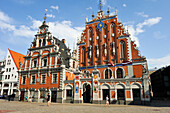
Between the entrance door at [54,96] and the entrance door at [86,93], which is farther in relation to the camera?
the entrance door at [54,96]

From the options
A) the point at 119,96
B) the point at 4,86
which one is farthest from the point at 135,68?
the point at 4,86

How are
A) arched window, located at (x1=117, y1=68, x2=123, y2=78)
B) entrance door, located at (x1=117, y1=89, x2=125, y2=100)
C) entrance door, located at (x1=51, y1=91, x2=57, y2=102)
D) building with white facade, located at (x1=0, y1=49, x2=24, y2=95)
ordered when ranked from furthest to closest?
building with white facade, located at (x1=0, y1=49, x2=24, y2=95)
entrance door, located at (x1=51, y1=91, x2=57, y2=102)
arched window, located at (x1=117, y1=68, x2=123, y2=78)
entrance door, located at (x1=117, y1=89, x2=125, y2=100)

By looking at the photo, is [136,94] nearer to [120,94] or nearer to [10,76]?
[120,94]

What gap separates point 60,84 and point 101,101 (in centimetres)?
929

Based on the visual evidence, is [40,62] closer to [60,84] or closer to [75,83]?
[60,84]

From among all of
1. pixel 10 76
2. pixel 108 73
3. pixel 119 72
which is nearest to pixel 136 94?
pixel 119 72

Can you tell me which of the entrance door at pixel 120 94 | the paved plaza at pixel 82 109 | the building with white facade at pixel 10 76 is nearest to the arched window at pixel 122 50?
the entrance door at pixel 120 94

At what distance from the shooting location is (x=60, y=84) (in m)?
29.2

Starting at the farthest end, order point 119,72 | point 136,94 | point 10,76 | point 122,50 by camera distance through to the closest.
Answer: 1. point 10,76
2. point 122,50
3. point 119,72
4. point 136,94

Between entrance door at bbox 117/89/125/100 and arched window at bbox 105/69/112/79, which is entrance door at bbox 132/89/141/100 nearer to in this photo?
entrance door at bbox 117/89/125/100

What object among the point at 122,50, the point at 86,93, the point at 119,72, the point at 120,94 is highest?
the point at 122,50

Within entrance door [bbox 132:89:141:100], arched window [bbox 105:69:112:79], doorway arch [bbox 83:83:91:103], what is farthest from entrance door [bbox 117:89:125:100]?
doorway arch [bbox 83:83:91:103]

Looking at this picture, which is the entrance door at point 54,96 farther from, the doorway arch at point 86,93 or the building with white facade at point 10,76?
the building with white facade at point 10,76

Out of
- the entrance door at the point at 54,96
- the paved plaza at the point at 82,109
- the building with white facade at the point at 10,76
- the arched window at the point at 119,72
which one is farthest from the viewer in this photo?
the building with white facade at the point at 10,76
